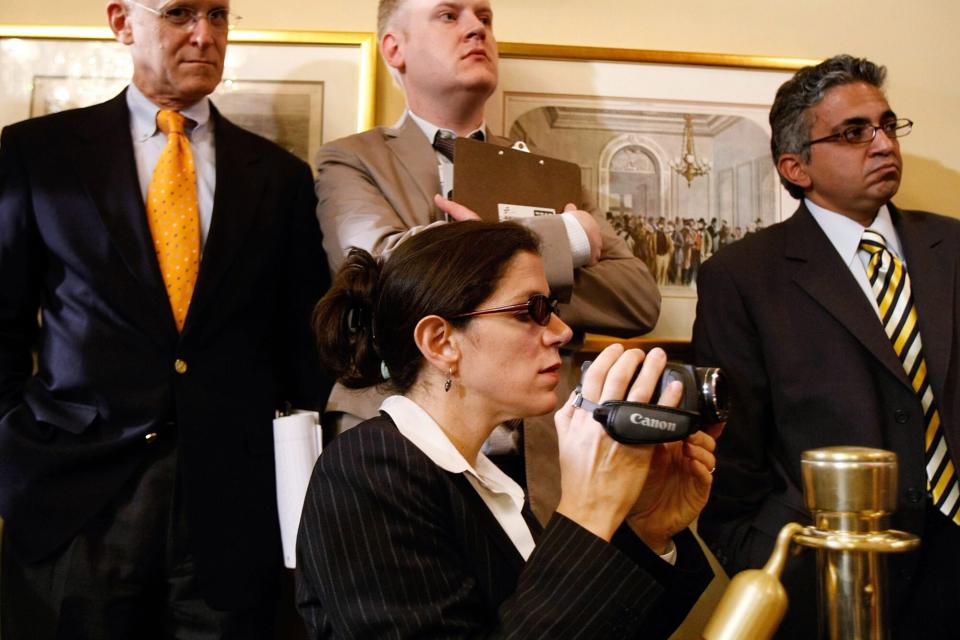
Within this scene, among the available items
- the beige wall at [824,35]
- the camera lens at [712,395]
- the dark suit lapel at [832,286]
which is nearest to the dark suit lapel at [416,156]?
the beige wall at [824,35]

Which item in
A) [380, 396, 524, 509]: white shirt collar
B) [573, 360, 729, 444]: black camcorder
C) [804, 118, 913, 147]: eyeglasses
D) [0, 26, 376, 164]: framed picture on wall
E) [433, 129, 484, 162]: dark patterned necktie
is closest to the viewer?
[573, 360, 729, 444]: black camcorder

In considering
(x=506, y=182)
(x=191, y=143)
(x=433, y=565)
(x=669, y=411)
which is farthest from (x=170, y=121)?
(x=669, y=411)

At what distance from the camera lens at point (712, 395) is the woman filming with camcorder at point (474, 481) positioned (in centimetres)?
4

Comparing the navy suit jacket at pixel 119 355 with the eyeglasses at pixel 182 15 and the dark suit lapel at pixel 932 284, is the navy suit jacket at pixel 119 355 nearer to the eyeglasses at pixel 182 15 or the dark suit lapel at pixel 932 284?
the eyeglasses at pixel 182 15

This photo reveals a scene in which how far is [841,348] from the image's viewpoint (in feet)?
6.51

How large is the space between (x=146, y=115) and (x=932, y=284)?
175 centimetres

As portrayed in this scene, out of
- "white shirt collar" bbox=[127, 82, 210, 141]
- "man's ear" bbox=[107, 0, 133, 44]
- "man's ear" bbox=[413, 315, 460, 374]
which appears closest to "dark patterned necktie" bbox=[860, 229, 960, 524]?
"man's ear" bbox=[413, 315, 460, 374]

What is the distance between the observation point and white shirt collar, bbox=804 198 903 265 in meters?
2.14

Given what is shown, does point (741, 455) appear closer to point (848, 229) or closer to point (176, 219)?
point (848, 229)

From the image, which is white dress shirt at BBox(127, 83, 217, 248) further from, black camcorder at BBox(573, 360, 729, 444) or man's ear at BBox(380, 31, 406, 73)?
black camcorder at BBox(573, 360, 729, 444)

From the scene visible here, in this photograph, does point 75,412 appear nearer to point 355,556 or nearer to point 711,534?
point 355,556

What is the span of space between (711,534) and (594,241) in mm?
703

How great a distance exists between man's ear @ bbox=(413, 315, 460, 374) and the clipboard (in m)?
0.54

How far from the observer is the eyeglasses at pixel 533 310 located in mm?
1312
